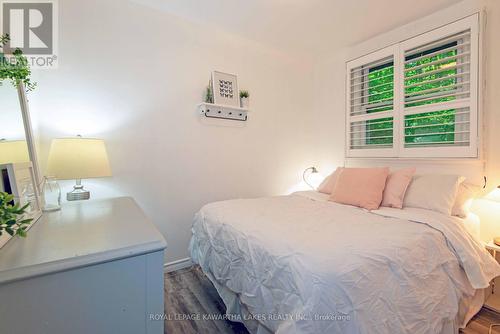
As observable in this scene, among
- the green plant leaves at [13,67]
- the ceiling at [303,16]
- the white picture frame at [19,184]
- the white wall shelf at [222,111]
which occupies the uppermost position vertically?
the ceiling at [303,16]

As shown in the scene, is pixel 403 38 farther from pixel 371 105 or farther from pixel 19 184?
pixel 19 184

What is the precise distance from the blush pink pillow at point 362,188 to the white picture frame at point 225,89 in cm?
141

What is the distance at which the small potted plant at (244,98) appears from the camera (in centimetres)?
270

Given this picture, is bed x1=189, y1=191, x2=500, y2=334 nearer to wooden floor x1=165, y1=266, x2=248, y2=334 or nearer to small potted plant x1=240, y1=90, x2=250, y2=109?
wooden floor x1=165, y1=266, x2=248, y2=334

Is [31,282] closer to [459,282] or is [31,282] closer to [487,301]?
[459,282]

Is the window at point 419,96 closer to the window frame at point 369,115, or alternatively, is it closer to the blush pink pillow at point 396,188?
the window frame at point 369,115

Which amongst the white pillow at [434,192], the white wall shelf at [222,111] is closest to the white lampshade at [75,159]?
the white wall shelf at [222,111]

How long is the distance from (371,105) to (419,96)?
0.50 metres

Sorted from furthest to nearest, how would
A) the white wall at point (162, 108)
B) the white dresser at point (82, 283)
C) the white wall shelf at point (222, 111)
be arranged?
the white wall shelf at point (222, 111) → the white wall at point (162, 108) → the white dresser at point (82, 283)

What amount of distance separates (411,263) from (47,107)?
8.49 feet

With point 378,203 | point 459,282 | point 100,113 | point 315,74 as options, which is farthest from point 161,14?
point 459,282

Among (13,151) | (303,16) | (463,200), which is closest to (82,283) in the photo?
(13,151)

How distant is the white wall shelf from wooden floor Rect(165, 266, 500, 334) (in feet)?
5.34

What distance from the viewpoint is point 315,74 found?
3.44 m
